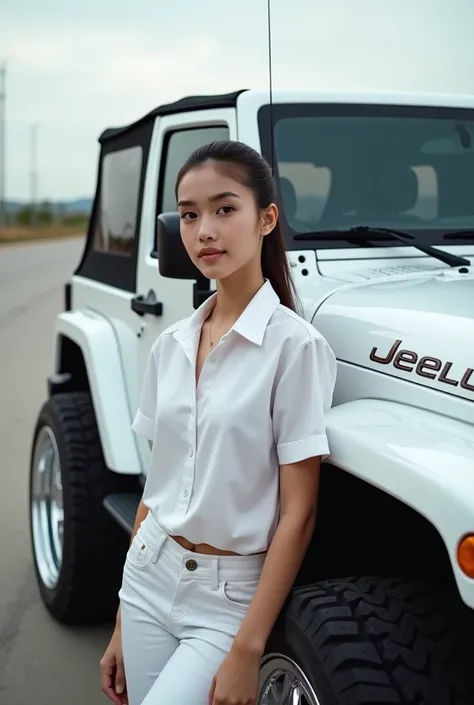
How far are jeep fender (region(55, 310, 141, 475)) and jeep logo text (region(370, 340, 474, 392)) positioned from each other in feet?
4.57

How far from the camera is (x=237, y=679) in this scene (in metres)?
1.86

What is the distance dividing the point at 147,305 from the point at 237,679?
179 cm

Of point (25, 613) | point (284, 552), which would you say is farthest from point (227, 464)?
point (25, 613)

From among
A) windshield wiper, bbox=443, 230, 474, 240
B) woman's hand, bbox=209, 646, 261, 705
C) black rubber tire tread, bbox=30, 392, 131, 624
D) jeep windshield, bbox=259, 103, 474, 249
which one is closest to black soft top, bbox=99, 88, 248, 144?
jeep windshield, bbox=259, 103, 474, 249

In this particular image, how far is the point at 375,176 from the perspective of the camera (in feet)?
10.0

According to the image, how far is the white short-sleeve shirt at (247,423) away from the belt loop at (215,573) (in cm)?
4

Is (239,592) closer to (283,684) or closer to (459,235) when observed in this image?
(283,684)

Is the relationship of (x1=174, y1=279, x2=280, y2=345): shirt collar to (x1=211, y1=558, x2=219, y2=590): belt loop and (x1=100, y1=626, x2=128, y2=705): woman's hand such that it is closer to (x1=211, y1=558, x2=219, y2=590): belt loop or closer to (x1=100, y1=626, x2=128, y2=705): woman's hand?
(x1=211, y1=558, x2=219, y2=590): belt loop

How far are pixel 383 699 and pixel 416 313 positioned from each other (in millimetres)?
947

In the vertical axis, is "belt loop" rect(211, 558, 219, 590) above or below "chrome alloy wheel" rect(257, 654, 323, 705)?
above

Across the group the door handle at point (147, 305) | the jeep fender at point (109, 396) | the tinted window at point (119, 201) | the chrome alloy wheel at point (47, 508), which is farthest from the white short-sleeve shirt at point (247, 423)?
the chrome alloy wheel at point (47, 508)

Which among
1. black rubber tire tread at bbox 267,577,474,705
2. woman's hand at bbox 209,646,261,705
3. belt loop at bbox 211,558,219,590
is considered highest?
belt loop at bbox 211,558,219,590

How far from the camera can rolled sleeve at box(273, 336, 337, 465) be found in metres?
1.97

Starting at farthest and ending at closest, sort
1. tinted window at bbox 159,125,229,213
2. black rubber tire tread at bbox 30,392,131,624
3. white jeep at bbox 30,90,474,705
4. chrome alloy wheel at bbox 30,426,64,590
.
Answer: chrome alloy wheel at bbox 30,426,64,590 → black rubber tire tread at bbox 30,392,131,624 → tinted window at bbox 159,125,229,213 → white jeep at bbox 30,90,474,705
